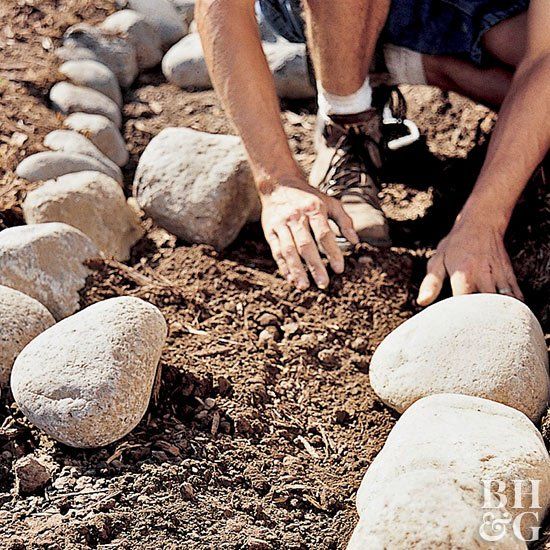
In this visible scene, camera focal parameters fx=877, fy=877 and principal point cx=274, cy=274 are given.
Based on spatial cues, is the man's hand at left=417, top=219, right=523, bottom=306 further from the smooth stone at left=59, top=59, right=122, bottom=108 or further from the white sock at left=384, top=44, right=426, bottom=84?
the smooth stone at left=59, top=59, right=122, bottom=108

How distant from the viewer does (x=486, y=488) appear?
1571 millimetres

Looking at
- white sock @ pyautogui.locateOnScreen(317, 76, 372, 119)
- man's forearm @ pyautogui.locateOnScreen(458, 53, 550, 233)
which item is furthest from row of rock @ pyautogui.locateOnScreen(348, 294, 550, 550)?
white sock @ pyautogui.locateOnScreen(317, 76, 372, 119)

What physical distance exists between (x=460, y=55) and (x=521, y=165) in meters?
0.74

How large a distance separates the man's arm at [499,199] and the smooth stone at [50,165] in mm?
1240

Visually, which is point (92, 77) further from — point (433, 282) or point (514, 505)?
point (514, 505)

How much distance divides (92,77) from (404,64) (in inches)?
52.3

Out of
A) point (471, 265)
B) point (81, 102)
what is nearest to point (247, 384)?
point (471, 265)

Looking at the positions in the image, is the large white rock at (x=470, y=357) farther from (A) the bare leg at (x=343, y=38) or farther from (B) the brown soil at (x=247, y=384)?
(A) the bare leg at (x=343, y=38)

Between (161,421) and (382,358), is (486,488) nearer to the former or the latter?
(382,358)

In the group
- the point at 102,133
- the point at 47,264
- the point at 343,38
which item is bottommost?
the point at 102,133

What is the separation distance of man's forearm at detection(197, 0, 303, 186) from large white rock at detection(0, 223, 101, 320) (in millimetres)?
586

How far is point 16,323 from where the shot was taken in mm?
2143

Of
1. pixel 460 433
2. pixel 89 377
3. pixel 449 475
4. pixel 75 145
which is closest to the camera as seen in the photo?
pixel 449 475

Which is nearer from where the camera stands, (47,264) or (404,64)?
(47,264)
